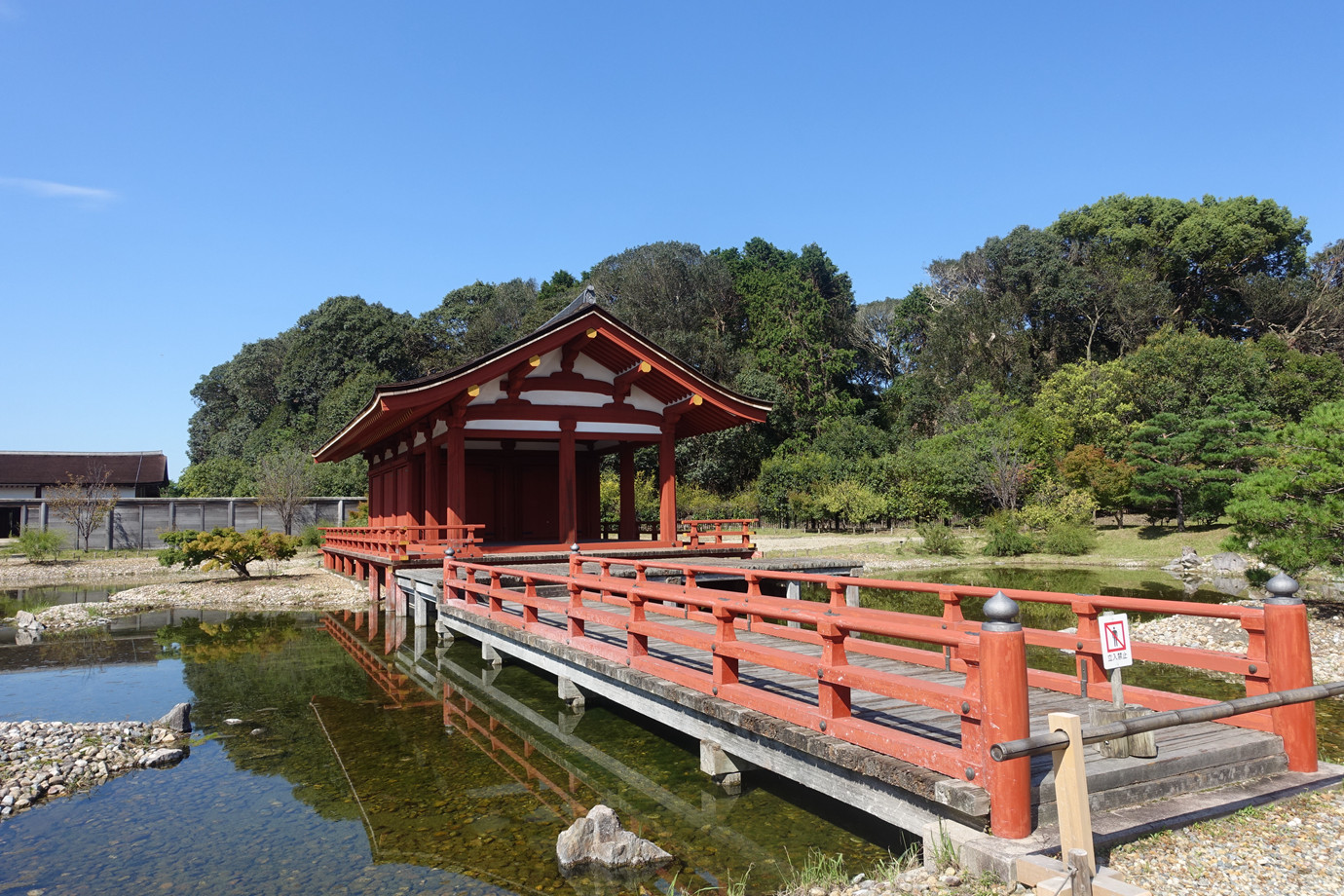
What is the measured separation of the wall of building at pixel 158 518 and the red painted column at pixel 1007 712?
35.4 m

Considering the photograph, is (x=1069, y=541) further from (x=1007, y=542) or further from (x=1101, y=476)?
(x=1101, y=476)

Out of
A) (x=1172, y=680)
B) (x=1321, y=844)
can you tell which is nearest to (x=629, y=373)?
(x=1172, y=680)

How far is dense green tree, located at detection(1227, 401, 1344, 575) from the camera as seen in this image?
535 inches

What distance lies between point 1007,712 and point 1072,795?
50 cm

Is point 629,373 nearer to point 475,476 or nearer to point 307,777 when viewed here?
point 475,476

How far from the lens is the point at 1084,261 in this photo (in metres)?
50.8

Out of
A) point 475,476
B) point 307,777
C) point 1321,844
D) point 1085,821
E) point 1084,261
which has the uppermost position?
point 1084,261

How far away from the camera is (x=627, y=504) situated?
20.1 m

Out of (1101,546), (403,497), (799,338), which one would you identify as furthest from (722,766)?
(799,338)

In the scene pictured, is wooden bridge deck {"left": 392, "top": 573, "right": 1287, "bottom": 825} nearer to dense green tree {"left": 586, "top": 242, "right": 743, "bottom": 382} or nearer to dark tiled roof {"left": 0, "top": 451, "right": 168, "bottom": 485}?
dense green tree {"left": 586, "top": 242, "right": 743, "bottom": 382}

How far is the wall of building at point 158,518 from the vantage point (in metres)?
34.7

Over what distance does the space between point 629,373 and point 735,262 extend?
137 ft

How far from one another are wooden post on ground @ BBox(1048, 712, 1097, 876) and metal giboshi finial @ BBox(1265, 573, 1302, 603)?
2.14 meters

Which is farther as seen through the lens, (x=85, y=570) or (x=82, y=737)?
(x=85, y=570)
